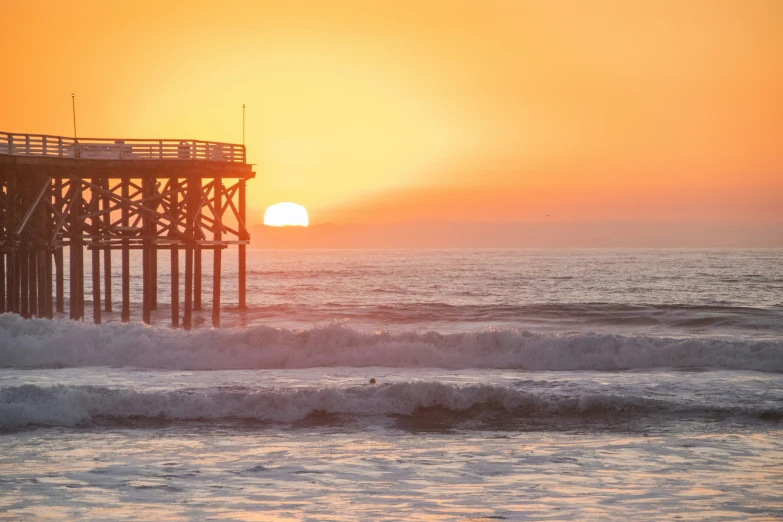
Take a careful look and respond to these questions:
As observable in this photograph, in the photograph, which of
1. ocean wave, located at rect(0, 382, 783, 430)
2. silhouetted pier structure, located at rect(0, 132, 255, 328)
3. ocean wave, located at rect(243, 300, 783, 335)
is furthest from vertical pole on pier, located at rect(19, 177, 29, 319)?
ocean wave, located at rect(243, 300, 783, 335)

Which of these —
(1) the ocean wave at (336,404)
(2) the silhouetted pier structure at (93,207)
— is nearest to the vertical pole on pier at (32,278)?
(2) the silhouetted pier structure at (93,207)

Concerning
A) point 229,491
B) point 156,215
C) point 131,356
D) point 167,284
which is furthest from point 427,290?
point 229,491

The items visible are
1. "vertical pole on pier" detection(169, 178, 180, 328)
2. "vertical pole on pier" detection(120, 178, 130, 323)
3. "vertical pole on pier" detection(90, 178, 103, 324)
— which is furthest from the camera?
"vertical pole on pier" detection(169, 178, 180, 328)

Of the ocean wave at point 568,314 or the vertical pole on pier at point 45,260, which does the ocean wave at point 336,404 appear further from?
the ocean wave at point 568,314

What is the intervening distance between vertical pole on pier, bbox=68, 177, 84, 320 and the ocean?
3.51 m

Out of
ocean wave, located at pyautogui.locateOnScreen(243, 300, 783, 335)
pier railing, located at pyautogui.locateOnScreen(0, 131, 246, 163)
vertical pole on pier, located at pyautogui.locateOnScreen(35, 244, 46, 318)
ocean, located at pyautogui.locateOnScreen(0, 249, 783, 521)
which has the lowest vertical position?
ocean wave, located at pyautogui.locateOnScreen(243, 300, 783, 335)

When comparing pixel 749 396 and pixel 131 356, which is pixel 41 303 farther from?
pixel 749 396

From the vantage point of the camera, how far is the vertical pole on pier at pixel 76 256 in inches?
1124

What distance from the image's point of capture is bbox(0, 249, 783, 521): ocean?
10.6 meters

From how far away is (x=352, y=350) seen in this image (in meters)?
23.5

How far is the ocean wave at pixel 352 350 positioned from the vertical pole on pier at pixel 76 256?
13.1ft

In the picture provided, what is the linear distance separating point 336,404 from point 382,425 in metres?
1.55

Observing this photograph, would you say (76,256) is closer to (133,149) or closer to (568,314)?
(133,149)

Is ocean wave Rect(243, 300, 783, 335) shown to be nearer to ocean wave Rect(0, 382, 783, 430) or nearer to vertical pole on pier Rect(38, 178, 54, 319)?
vertical pole on pier Rect(38, 178, 54, 319)
